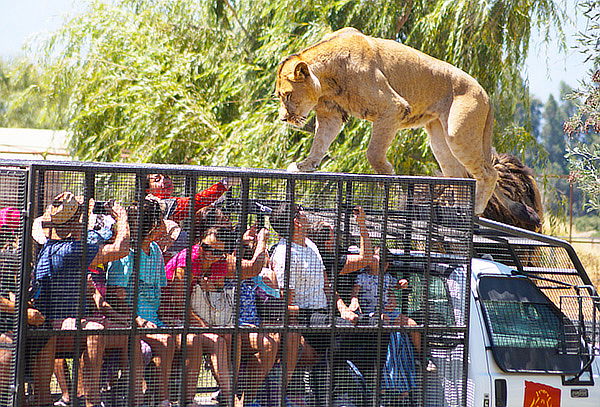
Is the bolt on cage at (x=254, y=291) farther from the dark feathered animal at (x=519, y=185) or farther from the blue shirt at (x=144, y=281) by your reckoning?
the dark feathered animal at (x=519, y=185)

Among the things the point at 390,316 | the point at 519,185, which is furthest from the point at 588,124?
the point at 390,316

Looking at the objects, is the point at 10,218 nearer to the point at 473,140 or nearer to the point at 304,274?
the point at 304,274

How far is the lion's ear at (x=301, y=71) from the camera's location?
552 cm

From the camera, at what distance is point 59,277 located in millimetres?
4000

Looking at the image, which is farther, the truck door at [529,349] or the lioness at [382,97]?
the lioness at [382,97]

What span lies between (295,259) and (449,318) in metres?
0.96

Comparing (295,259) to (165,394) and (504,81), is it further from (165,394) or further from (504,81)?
(504,81)

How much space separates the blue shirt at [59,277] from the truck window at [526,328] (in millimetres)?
2282

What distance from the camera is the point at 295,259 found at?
4.34m

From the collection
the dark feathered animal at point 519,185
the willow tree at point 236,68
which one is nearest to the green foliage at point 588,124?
the dark feathered animal at point 519,185

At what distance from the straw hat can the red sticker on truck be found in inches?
105

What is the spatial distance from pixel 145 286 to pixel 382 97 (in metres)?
2.48

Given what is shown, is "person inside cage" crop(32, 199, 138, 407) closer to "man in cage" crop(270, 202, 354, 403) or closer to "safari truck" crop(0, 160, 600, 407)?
"safari truck" crop(0, 160, 600, 407)

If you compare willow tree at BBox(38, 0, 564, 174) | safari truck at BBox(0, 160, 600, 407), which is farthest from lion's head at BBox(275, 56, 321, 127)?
willow tree at BBox(38, 0, 564, 174)
